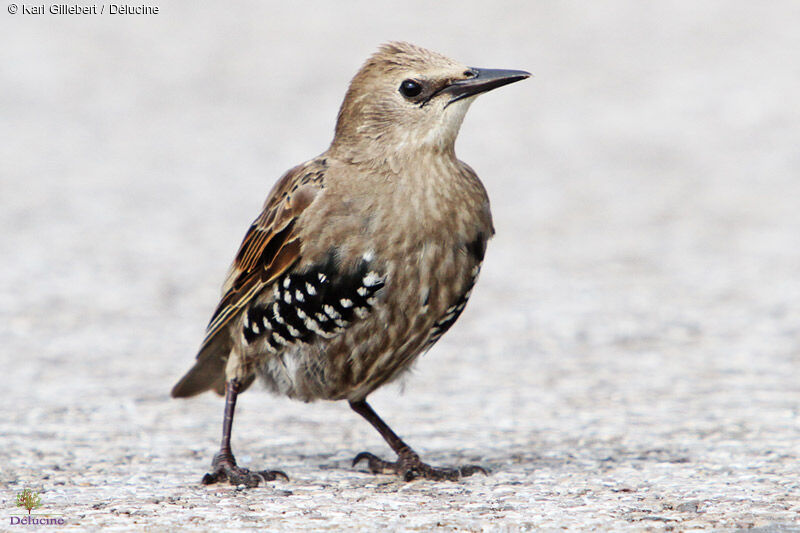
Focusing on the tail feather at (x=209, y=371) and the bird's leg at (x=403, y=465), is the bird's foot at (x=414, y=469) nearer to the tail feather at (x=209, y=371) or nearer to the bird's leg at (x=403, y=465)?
the bird's leg at (x=403, y=465)

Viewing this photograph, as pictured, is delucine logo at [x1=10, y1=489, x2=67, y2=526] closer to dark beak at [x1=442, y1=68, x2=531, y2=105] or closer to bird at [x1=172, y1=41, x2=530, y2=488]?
bird at [x1=172, y1=41, x2=530, y2=488]

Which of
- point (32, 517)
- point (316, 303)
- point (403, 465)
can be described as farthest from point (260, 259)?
point (32, 517)

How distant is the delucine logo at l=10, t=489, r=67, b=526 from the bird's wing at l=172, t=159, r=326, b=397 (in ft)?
3.86

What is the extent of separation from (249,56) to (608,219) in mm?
5804

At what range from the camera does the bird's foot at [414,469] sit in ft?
15.4

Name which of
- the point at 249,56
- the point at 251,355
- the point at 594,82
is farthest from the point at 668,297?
the point at 249,56

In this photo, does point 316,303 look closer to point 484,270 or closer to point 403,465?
point 403,465

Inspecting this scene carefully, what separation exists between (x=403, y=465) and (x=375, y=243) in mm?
1015

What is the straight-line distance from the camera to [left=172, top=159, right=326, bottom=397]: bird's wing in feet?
14.9

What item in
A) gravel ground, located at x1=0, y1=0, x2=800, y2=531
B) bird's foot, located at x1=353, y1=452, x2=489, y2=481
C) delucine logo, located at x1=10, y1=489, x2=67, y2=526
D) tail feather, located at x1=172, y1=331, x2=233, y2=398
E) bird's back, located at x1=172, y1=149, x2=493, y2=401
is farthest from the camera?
tail feather, located at x1=172, y1=331, x2=233, y2=398

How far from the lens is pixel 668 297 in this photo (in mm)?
7988

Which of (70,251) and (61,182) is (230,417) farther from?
(61,182)

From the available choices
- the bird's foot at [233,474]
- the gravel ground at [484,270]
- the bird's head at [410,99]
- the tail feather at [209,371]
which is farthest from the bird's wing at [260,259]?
the bird's foot at [233,474]

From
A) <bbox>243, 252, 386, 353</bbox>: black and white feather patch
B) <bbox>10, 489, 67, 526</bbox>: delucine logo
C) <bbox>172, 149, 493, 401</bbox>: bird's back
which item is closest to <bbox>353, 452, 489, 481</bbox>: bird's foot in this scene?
<bbox>172, 149, 493, 401</bbox>: bird's back
